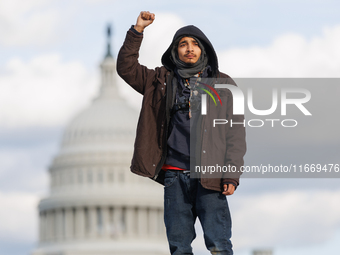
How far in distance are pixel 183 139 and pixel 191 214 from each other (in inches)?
27.1

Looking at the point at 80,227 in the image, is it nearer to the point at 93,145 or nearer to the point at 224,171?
the point at 93,145

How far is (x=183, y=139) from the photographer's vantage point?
Answer: 1000cm

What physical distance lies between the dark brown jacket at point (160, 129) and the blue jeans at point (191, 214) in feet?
0.59

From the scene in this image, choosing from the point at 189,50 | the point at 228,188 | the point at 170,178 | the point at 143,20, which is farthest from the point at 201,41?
the point at 228,188

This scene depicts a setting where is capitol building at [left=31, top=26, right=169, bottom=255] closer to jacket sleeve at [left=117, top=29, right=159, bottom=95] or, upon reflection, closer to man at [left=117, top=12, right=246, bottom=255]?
jacket sleeve at [left=117, top=29, right=159, bottom=95]

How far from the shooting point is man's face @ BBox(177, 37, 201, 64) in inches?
399

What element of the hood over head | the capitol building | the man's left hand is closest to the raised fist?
the hood over head

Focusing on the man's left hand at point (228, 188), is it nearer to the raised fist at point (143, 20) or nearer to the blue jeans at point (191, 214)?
the blue jeans at point (191, 214)

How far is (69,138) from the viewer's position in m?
132

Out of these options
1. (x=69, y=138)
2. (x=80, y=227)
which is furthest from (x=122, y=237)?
(x=69, y=138)

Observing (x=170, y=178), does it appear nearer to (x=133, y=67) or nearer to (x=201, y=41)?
(x=133, y=67)

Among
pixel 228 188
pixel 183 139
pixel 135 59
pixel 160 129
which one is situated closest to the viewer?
pixel 228 188

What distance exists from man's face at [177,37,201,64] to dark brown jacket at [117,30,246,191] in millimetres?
276

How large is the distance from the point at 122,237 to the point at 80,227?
197 inches
